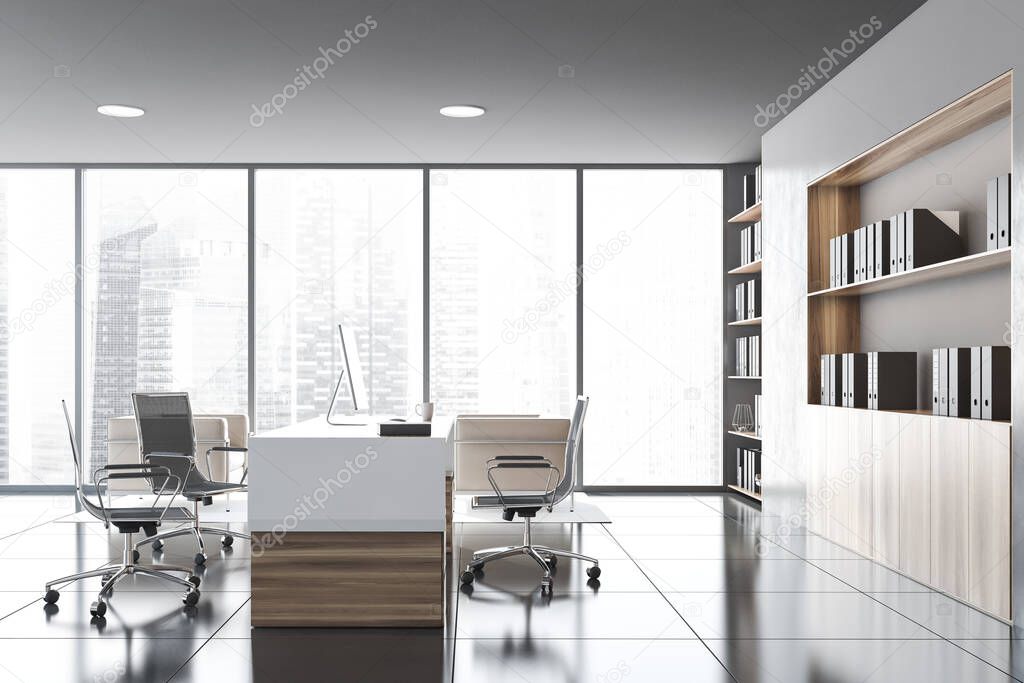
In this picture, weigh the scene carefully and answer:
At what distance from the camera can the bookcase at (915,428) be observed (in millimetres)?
3984

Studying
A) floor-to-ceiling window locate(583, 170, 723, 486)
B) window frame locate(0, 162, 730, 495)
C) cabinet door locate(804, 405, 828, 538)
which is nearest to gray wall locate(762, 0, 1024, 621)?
cabinet door locate(804, 405, 828, 538)

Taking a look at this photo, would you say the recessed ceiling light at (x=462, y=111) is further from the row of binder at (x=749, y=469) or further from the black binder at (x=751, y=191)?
the row of binder at (x=749, y=469)

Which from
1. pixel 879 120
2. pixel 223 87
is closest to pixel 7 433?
pixel 223 87

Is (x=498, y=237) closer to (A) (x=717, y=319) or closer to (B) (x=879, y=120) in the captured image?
(A) (x=717, y=319)

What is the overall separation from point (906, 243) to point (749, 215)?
2.96m

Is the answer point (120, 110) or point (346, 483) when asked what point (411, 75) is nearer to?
point (120, 110)

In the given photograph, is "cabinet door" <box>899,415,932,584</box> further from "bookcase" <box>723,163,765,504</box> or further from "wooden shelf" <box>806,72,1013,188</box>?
"bookcase" <box>723,163,765,504</box>

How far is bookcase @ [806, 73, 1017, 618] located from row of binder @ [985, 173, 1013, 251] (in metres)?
0.09

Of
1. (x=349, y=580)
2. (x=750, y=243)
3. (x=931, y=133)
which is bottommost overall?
(x=349, y=580)

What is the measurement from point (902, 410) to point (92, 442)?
6676 mm

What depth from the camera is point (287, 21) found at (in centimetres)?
479

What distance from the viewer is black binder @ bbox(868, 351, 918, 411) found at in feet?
16.4

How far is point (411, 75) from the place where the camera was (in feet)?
18.5

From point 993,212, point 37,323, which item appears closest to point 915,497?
point 993,212
